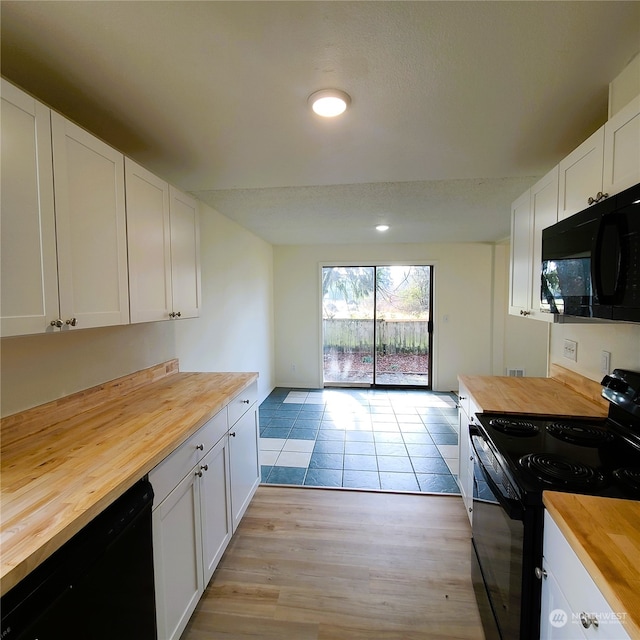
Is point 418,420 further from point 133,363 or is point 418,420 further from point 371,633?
point 133,363

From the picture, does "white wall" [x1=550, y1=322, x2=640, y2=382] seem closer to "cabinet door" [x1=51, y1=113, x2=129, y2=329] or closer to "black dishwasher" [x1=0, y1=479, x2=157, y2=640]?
"black dishwasher" [x1=0, y1=479, x2=157, y2=640]

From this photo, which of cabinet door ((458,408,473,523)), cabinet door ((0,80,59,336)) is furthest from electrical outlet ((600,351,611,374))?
cabinet door ((0,80,59,336))

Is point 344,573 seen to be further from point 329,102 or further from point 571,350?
point 329,102

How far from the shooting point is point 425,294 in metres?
5.25

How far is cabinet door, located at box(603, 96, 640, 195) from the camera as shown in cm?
110

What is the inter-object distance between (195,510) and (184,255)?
1.46 meters

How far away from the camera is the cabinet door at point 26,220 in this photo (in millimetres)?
990

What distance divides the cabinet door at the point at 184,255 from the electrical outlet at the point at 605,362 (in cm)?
243

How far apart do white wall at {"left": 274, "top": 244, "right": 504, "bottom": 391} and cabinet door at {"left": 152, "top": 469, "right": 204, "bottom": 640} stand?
3.93m

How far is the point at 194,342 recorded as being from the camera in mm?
2732

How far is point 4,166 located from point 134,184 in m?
0.64

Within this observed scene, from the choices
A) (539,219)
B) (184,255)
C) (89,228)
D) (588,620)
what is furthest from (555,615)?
(184,255)

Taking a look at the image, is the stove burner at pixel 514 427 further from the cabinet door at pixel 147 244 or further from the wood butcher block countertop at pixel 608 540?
the cabinet door at pixel 147 244

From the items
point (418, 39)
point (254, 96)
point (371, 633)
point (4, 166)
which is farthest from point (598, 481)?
point (4, 166)
